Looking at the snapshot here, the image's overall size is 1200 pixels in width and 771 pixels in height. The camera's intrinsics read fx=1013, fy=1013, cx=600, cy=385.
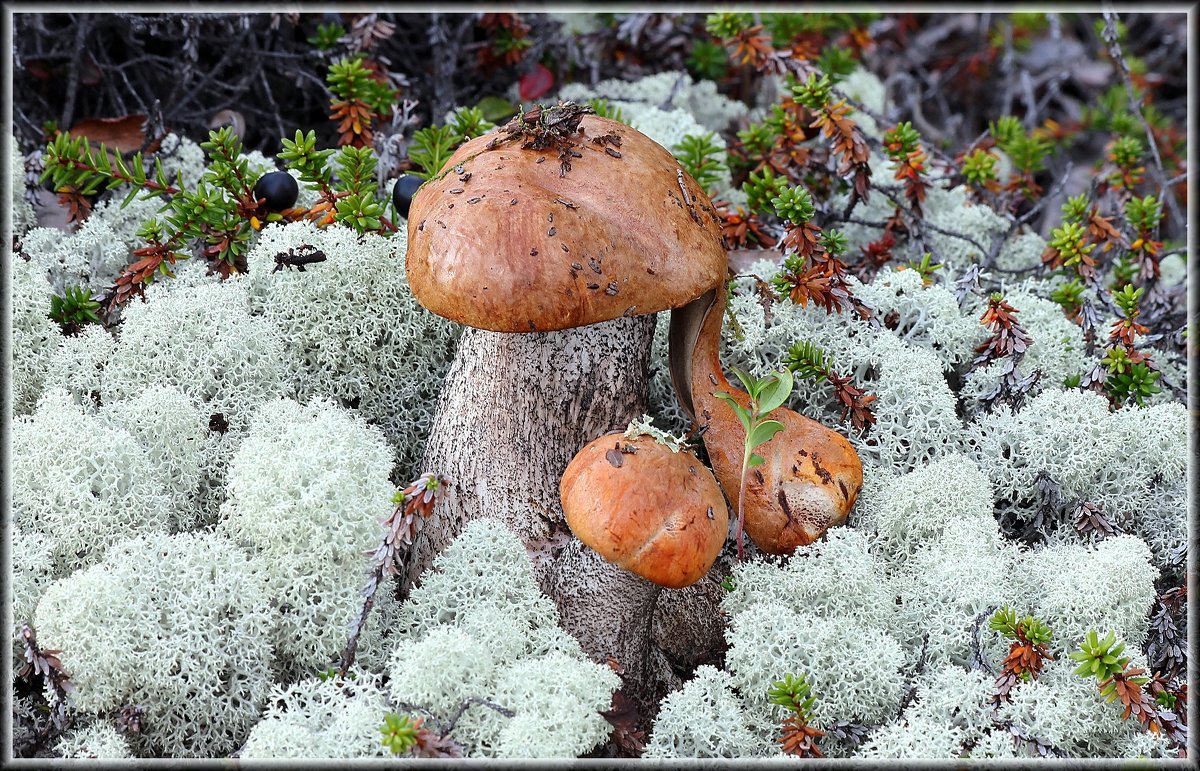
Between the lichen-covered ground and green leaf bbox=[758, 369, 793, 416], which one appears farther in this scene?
green leaf bbox=[758, 369, 793, 416]

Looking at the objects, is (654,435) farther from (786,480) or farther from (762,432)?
(786,480)

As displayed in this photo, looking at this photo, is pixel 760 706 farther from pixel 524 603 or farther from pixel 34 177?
pixel 34 177

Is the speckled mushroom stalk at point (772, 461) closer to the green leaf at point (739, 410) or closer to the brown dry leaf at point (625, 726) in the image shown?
the green leaf at point (739, 410)

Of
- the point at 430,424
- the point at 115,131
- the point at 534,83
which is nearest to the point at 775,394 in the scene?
the point at 430,424

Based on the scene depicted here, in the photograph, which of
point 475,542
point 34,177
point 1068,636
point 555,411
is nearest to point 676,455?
point 555,411

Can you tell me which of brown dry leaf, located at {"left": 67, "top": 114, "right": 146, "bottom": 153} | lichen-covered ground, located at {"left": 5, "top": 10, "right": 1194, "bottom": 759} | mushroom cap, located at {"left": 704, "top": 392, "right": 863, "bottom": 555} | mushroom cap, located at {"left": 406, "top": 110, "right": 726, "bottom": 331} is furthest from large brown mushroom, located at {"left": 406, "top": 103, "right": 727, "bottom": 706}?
brown dry leaf, located at {"left": 67, "top": 114, "right": 146, "bottom": 153}

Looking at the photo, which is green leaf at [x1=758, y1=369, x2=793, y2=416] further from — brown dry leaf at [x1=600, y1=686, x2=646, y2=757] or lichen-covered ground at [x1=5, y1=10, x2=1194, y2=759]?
brown dry leaf at [x1=600, y1=686, x2=646, y2=757]
